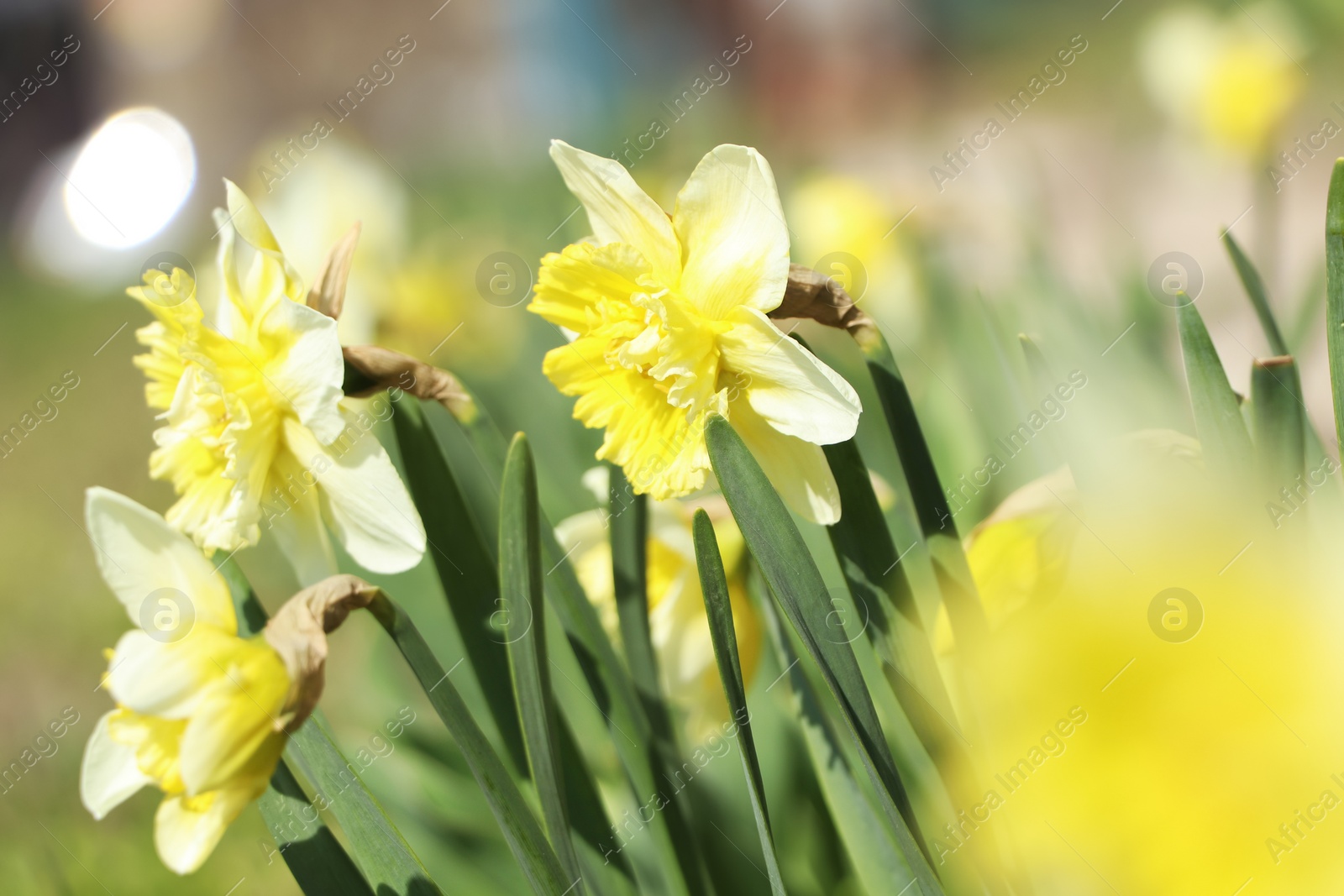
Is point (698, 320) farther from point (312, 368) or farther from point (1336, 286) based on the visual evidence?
point (1336, 286)

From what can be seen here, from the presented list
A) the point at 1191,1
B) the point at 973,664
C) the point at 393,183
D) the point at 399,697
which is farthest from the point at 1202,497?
the point at 1191,1

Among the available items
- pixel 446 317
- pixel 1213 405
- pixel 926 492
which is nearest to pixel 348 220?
pixel 446 317

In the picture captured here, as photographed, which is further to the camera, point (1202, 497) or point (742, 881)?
point (742, 881)

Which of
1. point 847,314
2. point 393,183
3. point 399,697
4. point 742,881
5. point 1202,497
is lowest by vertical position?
point 742,881

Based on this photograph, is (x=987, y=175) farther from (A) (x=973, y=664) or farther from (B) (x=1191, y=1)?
(A) (x=973, y=664)

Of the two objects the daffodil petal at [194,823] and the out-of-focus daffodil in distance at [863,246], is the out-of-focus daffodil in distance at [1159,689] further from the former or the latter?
the out-of-focus daffodil in distance at [863,246]
